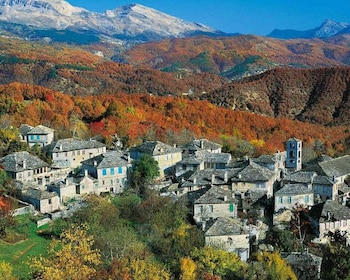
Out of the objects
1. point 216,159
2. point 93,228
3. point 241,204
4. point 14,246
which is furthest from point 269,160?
point 14,246

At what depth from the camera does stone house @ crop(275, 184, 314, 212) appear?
47812mm

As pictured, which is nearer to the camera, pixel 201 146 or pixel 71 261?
pixel 71 261

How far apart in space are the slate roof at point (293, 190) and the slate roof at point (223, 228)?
7.43 meters

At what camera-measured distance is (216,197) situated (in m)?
46.0

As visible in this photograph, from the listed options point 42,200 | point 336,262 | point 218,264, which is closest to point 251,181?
point 336,262

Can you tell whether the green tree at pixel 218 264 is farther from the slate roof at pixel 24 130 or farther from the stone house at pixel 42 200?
the slate roof at pixel 24 130

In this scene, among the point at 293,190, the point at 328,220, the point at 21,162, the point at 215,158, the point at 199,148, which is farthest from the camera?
the point at 199,148

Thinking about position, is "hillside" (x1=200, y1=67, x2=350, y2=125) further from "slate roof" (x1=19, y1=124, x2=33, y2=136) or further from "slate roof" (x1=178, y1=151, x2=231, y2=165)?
"slate roof" (x1=19, y1=124, x2=33, y2=136)

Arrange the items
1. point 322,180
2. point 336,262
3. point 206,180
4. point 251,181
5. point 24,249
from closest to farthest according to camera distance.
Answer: point 336,262 → point 24,249 → point 251,181 → point 322,180 → point 206,180

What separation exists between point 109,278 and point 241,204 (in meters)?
19.8

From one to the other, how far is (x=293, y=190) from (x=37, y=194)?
889 inches

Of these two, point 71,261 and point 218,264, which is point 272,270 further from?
point 71,261

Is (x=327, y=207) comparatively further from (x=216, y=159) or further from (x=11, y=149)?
(x=11, y=149)

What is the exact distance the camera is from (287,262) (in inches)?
1506
